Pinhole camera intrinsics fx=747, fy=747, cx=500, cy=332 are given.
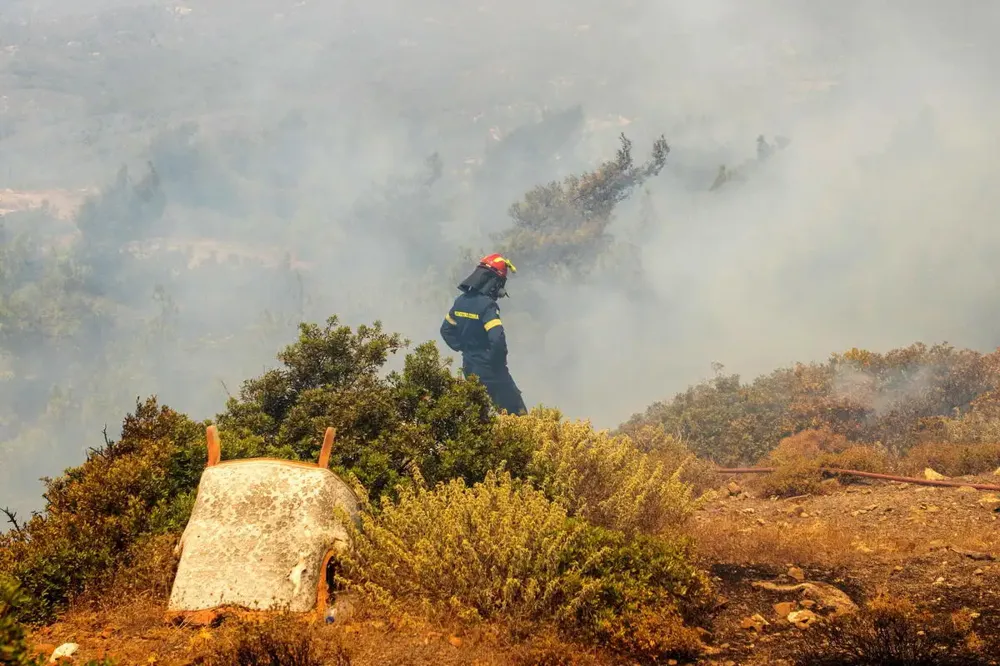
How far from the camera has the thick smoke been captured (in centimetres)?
5425

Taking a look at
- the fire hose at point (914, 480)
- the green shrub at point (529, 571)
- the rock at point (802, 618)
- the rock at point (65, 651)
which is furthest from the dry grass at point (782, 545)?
the rock at point (65, 651)

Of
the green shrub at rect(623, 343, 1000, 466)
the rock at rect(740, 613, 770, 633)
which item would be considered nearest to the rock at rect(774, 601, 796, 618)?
the rock at rect(740, 613, 770, 633)

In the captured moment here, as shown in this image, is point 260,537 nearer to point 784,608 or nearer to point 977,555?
point 784,608

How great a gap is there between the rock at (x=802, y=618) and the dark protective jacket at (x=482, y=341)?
869cm

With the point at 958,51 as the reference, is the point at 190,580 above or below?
below

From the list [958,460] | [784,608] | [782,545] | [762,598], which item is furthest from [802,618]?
[958,460]

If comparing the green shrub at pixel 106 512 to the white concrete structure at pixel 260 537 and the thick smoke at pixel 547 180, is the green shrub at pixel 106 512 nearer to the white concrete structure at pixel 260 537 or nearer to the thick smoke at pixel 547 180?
the white concrete structure at pixel 260 537

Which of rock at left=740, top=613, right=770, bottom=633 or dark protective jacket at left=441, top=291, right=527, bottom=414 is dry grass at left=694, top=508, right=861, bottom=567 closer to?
rock at left=740, top=613, right=770, bottom=633

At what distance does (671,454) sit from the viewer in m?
15.1

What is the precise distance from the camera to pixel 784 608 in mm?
6527

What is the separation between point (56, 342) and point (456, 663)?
114905mm

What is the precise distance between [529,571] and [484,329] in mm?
8908

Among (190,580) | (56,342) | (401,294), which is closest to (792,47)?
(401,294)

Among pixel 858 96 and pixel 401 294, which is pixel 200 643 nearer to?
pixel 401 294
